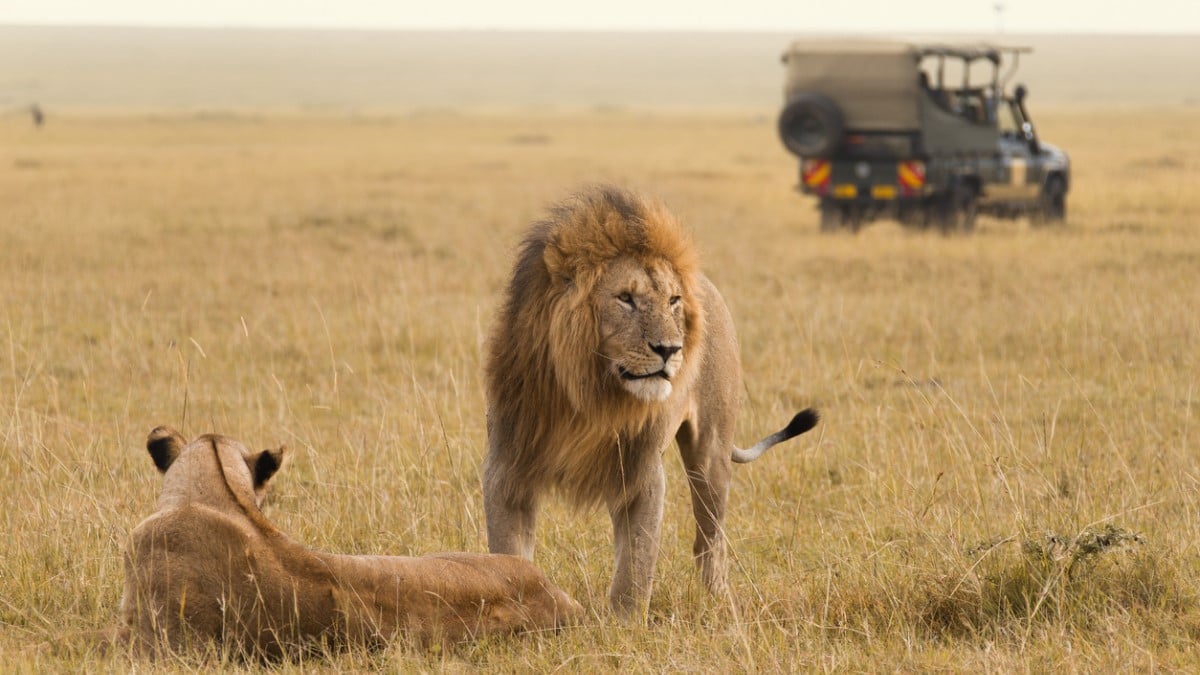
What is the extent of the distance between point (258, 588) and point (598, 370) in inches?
44.9

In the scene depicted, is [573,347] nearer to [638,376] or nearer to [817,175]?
[638,376]

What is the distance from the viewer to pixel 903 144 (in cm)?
1720

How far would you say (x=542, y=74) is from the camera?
16275 cm

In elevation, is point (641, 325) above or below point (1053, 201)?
above

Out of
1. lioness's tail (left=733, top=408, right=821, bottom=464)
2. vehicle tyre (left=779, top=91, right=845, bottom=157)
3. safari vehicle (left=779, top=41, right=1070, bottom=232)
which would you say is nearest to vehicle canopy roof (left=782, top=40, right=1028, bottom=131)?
safari vehicle (left=779, top=41, right=1070, bottom=232)

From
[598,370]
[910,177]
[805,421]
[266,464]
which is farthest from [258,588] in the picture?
[910,177]

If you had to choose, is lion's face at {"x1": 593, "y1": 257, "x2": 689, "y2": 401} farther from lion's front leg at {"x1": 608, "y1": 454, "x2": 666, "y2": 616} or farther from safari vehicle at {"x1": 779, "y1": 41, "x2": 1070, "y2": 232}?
safari vehicle at {"x1": 779, "y1": 41, "x2": 1070, "y2": 232}

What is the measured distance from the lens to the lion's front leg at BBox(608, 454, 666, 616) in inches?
168

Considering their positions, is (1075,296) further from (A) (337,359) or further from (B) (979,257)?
(A) (337,359)

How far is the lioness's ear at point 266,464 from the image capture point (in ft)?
12.4

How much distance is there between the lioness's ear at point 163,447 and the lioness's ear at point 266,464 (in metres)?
0.22

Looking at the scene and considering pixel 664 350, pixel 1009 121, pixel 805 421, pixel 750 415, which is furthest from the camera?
pixel 1009 121

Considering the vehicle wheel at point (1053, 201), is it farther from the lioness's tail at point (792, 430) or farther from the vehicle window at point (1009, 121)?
the lioness's tail at point (792, 430)

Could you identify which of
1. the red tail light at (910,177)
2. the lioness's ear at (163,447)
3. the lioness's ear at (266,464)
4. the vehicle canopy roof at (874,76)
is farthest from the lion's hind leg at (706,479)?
the vehicle canopy roof at (874,76)
